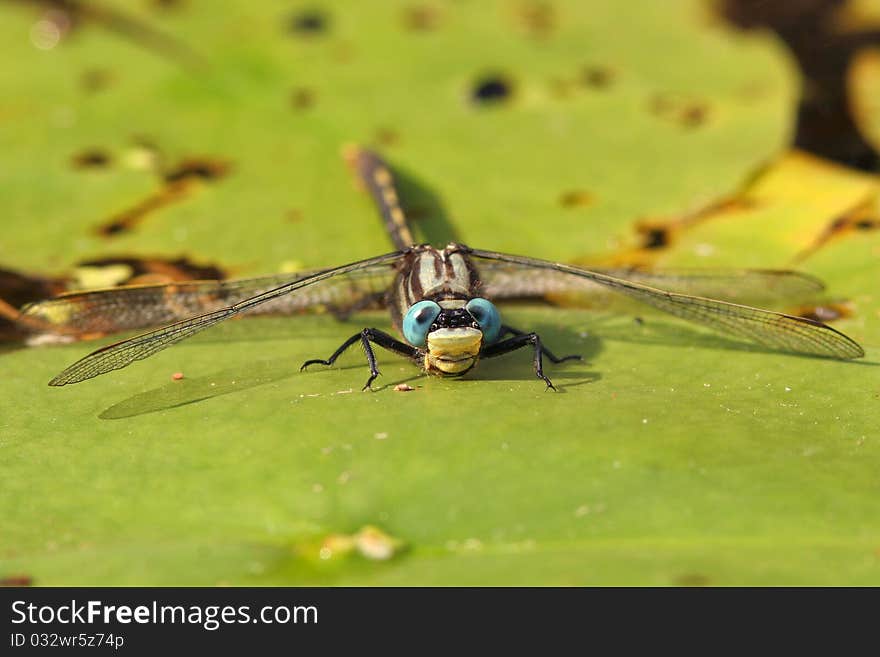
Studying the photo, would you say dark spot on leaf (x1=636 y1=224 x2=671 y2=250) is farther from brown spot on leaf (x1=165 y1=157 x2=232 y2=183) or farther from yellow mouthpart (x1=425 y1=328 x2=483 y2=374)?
brown spot on leaf (x1=165 y1=157 x2=232 y2=183)

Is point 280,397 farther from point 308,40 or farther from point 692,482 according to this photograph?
point 308,40

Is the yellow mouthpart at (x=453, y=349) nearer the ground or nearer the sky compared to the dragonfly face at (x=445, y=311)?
nearer the ground

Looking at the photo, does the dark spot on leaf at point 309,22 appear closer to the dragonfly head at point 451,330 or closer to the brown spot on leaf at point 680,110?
the brown spot on leaf at point 680,110

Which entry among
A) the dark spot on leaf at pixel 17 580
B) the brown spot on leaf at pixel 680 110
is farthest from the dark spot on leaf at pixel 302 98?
the dark spot on leaf at pixel 17 580

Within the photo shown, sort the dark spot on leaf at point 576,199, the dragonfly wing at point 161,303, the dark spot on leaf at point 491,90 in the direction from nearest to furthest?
the dragonfly wing at point 161,303
the dark spot on leaf at point 576,199
the dark spot on leaf at point 491,90

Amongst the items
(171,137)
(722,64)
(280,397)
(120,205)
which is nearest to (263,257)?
(120,205)

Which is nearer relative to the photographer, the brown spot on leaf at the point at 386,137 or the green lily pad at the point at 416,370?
the green lily pad at the point at 416,370

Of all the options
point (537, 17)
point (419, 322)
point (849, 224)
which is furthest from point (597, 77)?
point (419, 322)
